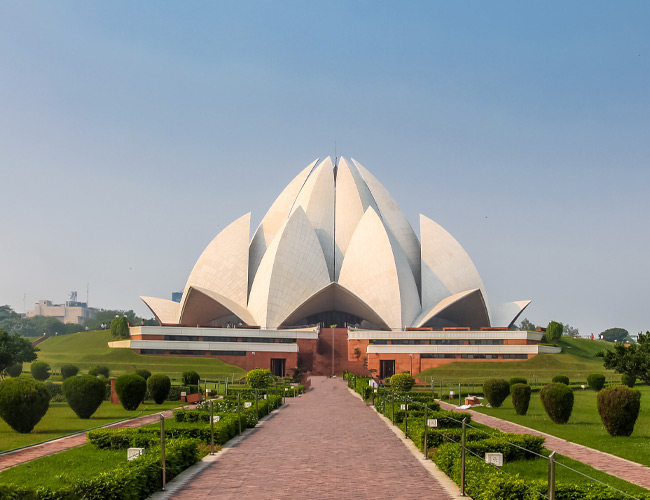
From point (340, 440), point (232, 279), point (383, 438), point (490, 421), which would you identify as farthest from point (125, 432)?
point (232, 279)

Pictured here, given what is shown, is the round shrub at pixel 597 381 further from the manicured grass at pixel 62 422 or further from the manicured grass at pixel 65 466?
the manicured grass at pixel 65 466

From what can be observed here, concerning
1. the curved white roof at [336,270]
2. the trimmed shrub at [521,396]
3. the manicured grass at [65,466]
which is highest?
the curved white roof at [336,270]

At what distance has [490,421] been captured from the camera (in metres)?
19.2

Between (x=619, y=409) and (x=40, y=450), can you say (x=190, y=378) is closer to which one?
(x=40, y=450)

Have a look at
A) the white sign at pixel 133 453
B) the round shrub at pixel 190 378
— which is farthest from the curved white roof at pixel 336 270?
the white sign at pixel 133 453

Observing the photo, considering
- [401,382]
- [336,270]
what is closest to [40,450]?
[401,382]

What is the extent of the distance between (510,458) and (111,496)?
6946 mm

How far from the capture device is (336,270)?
2457 inches

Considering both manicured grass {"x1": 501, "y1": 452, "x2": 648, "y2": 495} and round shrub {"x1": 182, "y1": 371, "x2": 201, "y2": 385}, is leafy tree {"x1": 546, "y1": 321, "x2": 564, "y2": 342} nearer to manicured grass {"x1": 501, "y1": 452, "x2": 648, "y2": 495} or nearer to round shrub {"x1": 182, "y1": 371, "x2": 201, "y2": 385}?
round shrub {"x1": 182, "y1": 371, "x2": 201, "y2": 385}

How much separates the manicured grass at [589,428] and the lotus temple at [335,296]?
80.3ft

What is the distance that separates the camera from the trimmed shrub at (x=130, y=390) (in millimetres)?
22234

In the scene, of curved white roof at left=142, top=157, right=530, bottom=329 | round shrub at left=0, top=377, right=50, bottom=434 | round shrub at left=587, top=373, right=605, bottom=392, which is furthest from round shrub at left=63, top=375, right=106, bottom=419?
curved white roof at left=142, top=157, right=530, bottom=329

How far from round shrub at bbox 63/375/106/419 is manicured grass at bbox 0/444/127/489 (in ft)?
21.1

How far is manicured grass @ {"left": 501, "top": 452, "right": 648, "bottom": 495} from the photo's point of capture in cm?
976
